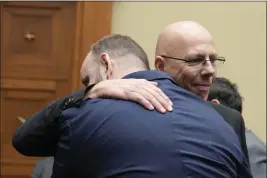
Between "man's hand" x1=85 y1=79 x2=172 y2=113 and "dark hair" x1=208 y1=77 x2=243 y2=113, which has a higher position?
"man's hand" x1=85 y1=79 x2=172 y2=113

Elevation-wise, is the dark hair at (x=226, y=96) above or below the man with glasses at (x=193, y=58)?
below

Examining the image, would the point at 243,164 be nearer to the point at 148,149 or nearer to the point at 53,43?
the point at 148,149

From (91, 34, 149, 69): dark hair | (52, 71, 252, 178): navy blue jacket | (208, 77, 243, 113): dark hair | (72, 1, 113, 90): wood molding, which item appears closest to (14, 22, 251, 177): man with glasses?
(91, 34, 149, 69): dark hair

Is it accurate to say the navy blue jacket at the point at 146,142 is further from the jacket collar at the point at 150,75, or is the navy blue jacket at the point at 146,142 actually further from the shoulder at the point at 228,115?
the shoulder at the point at 228,115

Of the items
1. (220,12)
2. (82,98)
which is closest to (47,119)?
(82,98)

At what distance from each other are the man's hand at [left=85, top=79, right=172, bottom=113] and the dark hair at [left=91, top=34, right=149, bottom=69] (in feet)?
0.37

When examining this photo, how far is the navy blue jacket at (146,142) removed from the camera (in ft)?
3.67

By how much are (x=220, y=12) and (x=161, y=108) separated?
2123mm

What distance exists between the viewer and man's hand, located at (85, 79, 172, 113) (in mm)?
1181

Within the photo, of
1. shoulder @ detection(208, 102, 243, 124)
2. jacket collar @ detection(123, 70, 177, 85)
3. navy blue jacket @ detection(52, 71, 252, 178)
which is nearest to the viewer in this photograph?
navy blue jacket @ detection(52, 71, 252, 178)

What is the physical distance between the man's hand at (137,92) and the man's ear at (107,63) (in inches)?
3.1

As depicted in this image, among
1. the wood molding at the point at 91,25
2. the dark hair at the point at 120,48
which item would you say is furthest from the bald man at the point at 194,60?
the wood molding at the point at 91,25

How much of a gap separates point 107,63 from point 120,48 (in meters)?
0.05

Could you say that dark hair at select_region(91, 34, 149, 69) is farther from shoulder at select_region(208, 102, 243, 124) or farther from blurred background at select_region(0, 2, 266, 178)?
blurred background at select_region(0, 2, 266, 178)
